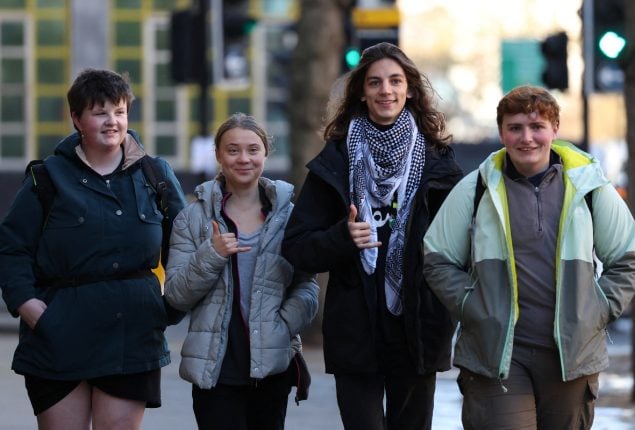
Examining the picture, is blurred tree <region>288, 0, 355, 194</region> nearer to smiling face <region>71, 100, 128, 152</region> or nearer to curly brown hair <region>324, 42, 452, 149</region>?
curly brown hair <region>324, 42, 452, 149</region>

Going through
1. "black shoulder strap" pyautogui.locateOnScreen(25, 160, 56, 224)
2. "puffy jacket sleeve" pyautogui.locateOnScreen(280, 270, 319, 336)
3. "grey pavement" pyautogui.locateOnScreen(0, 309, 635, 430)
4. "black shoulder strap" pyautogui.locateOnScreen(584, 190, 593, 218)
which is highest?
"black shoulder strap" pyautogui.locateOnScreen(25, 160, 56, 224)

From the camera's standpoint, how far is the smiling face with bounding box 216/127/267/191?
5.88 meters

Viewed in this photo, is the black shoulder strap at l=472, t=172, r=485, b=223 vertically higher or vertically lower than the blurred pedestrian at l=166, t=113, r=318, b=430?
higher

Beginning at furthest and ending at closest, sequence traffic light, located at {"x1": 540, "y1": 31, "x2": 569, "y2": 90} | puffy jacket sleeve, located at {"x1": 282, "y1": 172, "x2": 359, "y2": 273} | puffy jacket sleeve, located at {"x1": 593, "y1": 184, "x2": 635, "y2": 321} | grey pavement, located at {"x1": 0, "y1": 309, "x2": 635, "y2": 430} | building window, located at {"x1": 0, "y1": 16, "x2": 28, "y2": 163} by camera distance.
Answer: building window, located at {"x1": 0, "y1": 16, "x2": 28, "y2": 163} → traffic light, located at {"x1": 540, "y1": 31, "x2": 569, "y2": 90} → grey pavement, located at {"x1": 0, "y1": 309, "x2": 635, "y2": 430} → puffy jacket sleeve, located at {"x1": 282, "y1": 172, "x2": 359, "y2": 273} → puffy jacket sleeve, located at {"x1": 593, "y1": 184, "x2": 635, "y2": 321}

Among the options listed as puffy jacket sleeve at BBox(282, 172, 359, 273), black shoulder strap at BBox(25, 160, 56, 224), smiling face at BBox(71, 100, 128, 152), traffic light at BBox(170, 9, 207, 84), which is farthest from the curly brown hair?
traffic light at BBox(170, 9, 207, 84)

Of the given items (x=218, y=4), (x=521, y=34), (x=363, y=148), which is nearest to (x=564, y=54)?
(x=218, y=4)

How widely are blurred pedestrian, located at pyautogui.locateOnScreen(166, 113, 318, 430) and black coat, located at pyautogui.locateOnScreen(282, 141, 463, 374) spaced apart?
0.46ft

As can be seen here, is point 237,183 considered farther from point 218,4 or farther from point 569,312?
point 218,4

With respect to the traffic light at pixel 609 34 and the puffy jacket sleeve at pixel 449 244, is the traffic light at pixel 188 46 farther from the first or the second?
the puffy jacket sleeve at pixel 449 244

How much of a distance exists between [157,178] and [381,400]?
116 cm

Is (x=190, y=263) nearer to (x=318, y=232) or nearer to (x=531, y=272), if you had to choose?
(x=318, y=232)

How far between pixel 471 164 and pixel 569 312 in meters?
18.9

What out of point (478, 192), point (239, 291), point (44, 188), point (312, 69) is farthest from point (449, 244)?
point (312, 69)

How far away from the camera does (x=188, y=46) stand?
17.8 meters
